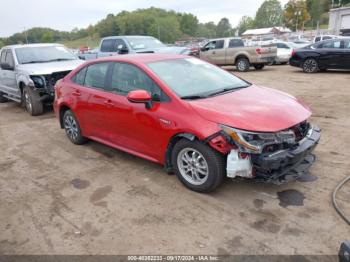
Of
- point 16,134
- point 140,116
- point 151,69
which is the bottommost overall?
point 16,134

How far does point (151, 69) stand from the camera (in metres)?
4.30

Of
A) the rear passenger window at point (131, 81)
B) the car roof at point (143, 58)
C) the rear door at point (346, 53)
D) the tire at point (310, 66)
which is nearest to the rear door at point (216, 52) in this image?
the tire at point (310, 66)

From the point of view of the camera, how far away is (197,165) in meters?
3.80

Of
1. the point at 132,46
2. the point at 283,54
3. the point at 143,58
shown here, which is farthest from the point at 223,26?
the point at 143,58

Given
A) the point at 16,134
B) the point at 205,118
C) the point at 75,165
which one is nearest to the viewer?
the point at 205,118

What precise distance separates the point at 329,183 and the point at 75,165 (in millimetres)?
3602

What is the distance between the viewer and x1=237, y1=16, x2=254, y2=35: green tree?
126 m

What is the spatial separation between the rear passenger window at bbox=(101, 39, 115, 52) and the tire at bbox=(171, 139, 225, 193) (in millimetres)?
9926

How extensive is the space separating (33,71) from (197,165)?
5926mm

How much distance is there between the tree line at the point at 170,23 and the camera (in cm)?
8256

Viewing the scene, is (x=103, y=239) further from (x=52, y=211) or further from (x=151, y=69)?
(x=151, y=69)

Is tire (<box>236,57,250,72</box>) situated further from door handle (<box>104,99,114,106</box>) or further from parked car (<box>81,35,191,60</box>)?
door handle (<box>104,99,114,106</box>)

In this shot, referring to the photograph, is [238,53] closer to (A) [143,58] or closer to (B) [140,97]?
(A) [143,58]

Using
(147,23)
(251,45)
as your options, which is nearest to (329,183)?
(251,45)
